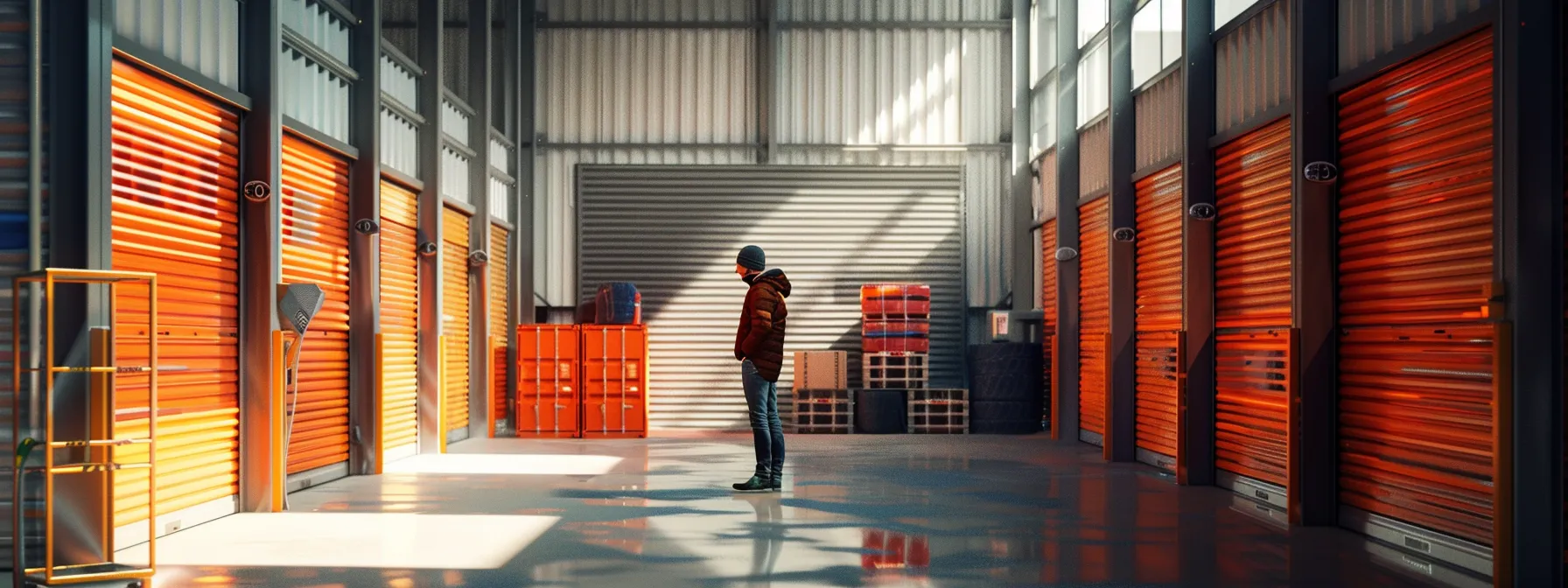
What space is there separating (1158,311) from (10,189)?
10.3m

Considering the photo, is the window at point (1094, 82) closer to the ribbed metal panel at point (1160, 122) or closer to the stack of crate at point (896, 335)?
the ribbed metal panel at point (1160, 122)

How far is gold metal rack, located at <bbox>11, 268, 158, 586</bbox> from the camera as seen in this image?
5.81 metres

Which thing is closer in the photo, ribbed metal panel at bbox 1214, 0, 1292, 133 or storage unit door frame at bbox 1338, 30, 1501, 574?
storage unit door frame at bbox 1338, 30, 1501, 574

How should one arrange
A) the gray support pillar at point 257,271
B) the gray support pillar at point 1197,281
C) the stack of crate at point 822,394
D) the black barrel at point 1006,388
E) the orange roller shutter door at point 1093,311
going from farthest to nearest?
the stack of crate at point 822,394 < the black barrel at point 1006,388 < the orange roller shutter door at point 1093,311 < the gray support pillar at point 1197,281 < the gray support pillar at point 257,271

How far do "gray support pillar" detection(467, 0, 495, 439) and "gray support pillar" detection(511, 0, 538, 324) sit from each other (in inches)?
75.4

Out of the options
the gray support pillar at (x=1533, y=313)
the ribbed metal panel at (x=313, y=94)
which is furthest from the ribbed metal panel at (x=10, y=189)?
the gray support pillar at (x=1533, y=313)

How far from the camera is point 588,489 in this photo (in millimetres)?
10945

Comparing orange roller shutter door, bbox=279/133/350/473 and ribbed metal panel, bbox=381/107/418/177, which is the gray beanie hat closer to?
orange roller shutter door, bbox=279/133/350/473

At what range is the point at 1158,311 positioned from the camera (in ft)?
43.7

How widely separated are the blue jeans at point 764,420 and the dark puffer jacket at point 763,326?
2.9 inches

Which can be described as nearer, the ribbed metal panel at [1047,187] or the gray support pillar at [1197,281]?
the gray support pillar at [1197,281]

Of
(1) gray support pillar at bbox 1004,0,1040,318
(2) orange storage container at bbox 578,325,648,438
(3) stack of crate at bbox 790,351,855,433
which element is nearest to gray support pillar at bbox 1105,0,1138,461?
(3) stack of crate at bbox 790,351,855,433

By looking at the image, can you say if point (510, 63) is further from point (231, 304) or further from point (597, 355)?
point (231, 304)

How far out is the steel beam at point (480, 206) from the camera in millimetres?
17109
